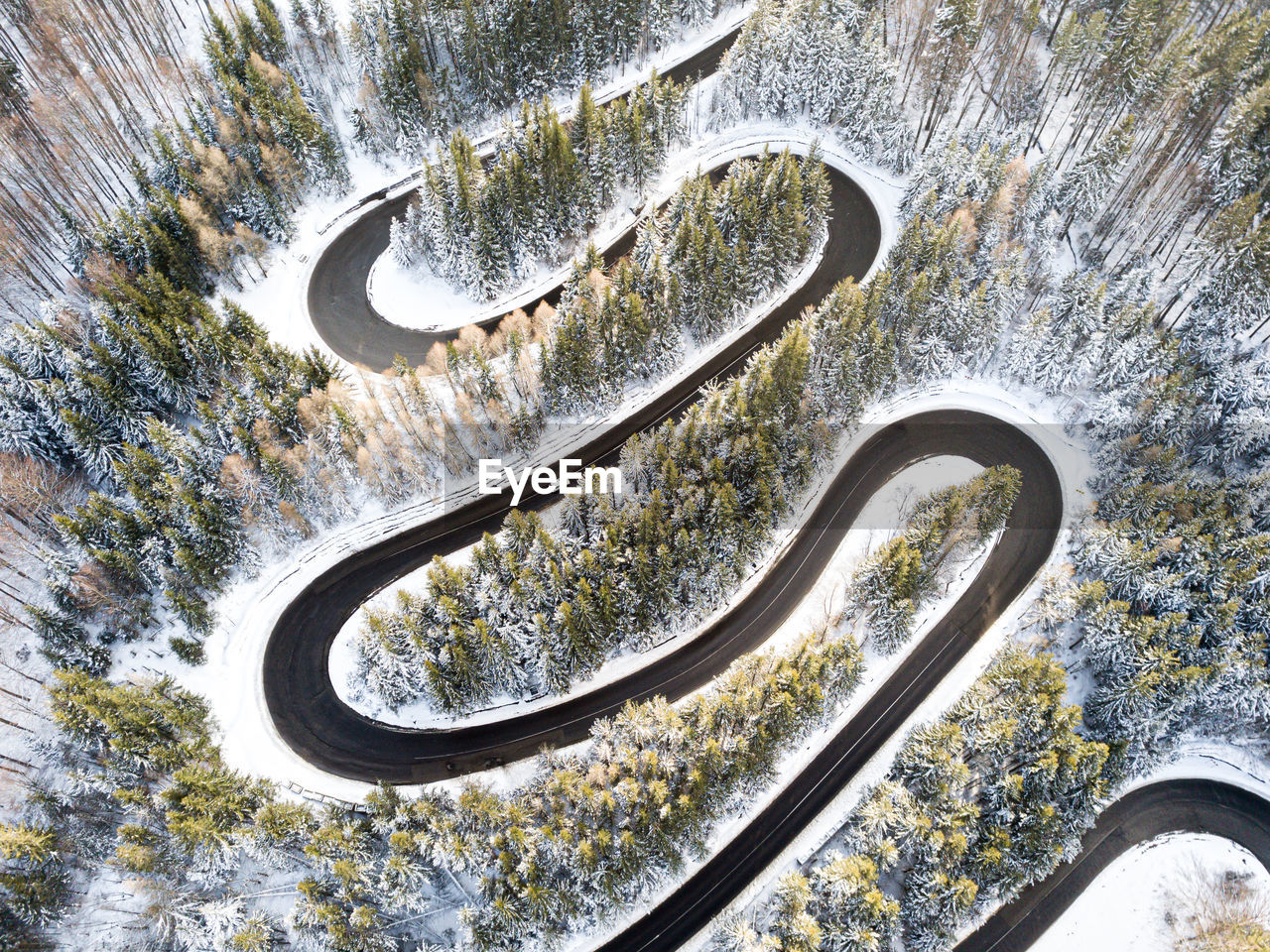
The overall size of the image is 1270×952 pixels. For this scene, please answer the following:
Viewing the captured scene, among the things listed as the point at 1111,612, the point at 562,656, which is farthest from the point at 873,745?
the point at 562,656

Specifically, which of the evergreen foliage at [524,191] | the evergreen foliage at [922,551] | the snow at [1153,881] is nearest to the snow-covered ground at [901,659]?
the evergreen foliage at [922,551]

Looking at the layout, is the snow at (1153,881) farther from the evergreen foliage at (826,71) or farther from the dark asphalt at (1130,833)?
the evergreen foliage at (826,71)

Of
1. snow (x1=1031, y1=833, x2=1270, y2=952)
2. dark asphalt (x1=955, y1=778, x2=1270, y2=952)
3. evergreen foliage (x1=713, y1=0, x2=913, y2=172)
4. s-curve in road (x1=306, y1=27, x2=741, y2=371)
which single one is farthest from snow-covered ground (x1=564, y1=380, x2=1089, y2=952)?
evergreen foliage (x1=713, y1=0, x2=913, y2=172)

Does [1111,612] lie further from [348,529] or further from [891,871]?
[348,529]

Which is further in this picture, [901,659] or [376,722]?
[901,659]

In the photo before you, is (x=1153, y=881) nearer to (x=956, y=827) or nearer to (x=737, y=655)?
(x=956, y=827)

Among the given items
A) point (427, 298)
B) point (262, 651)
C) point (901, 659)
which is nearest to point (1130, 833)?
point (901, 659)
